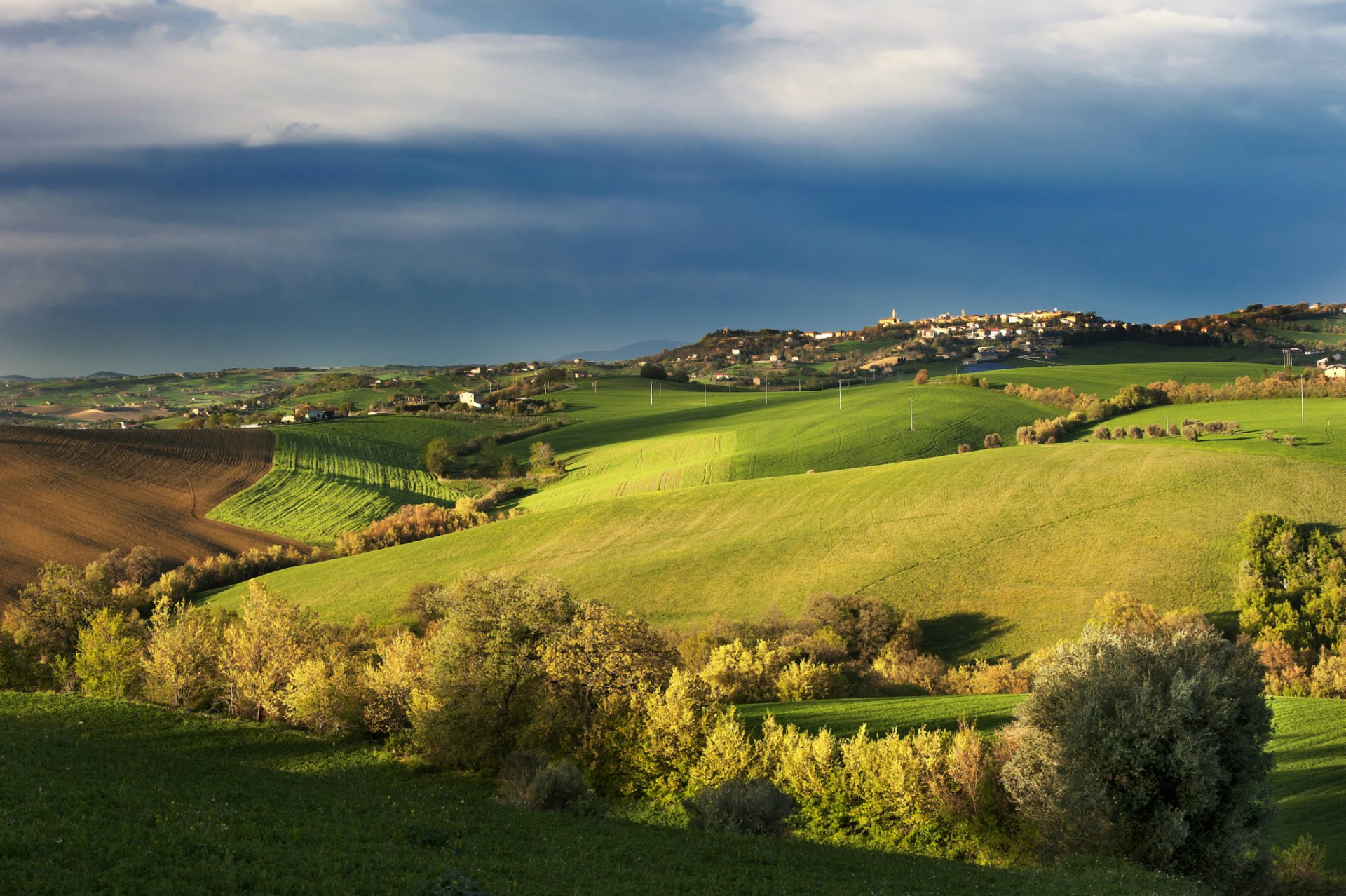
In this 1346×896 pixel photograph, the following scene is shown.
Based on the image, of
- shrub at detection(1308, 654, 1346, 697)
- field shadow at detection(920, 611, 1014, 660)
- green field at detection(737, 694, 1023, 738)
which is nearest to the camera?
green field at detection(737, 694, 1023, 738)

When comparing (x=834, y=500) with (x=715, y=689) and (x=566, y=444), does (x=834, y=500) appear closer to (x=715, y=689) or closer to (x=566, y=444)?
(x=715, y=689)

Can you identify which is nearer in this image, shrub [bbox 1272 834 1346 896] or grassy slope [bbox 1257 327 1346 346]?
shrub [bbox 1272 834 1346 896]

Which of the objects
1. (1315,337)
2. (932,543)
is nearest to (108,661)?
(932,543)

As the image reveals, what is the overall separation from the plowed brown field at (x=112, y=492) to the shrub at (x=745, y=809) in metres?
64.7

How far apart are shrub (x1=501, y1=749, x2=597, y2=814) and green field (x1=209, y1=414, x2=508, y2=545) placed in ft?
226

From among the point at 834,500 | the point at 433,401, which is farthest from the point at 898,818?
the point at 433,401

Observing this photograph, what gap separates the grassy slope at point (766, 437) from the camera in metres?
97.6

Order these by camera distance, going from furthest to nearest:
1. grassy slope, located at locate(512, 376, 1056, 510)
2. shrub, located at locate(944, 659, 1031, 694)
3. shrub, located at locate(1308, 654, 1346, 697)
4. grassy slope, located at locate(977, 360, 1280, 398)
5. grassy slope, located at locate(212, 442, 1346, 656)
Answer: grassy slope, located at locate(977, 360, 1280, 398)
grassy slope, located at locate(512, 376, 1056, 510)
grassy slope, located at locate(212, 442, 1346, 656)
shrub, located at locate(944, 659, 1031, 694)
shrub, located at locate(1308, 654, 1346, 697)

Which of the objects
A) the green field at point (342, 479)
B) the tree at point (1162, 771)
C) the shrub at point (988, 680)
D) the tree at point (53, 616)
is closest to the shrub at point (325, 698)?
the tree at point (53, 616)

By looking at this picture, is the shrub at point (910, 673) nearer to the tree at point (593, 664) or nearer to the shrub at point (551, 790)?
the tree at point (593, 664)

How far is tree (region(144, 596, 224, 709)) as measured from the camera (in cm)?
3959

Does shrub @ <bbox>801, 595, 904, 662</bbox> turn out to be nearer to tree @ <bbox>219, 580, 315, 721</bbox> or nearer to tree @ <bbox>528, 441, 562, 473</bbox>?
tree @ <bbox>219, 580, 315, 721</bbox>

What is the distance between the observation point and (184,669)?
40.0m

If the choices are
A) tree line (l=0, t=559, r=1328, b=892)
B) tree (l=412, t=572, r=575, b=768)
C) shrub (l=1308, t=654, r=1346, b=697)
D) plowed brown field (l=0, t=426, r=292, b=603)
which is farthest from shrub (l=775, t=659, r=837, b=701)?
plowed brown field (l=0, t=426, r=292, b=603)
